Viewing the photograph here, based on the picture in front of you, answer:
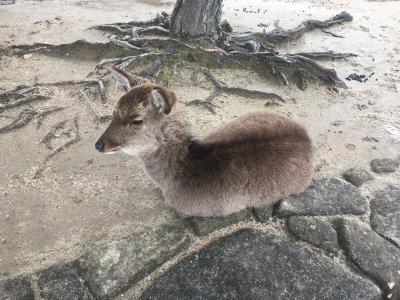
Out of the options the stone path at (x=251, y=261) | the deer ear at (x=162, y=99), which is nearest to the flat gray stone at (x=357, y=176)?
the stone path at (x=251, y=261)

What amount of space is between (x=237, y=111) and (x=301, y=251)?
2.58 metres

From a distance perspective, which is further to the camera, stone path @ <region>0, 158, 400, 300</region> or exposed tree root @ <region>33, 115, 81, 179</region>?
exposed tree root @ <region>33, 115, 81, 179</region>

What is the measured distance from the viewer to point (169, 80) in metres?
6.09

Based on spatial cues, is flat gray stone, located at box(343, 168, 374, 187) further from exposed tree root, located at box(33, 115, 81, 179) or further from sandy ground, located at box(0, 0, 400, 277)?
exposed tree root, located at box(33, 115, 81, 179)

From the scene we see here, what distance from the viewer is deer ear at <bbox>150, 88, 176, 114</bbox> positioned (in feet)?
11.7

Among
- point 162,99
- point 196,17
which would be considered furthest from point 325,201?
point 196,17

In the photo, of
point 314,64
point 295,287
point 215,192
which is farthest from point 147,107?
point 314,64

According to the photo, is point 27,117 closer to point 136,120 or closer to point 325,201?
point 136,120

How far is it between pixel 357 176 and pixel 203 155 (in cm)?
179

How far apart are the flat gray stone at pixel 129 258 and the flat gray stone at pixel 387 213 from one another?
1759mm

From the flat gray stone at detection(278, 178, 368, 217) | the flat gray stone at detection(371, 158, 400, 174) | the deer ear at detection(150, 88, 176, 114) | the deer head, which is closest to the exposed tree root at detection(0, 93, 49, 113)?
the deer head

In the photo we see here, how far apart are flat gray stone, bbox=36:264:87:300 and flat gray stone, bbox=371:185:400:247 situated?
260 cm

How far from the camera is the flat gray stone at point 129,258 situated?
10.5ft

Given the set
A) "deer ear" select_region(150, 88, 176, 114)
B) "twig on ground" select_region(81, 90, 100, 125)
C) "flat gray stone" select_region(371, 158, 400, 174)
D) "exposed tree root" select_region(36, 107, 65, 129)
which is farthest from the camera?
"twig on ground" select_region(81, 90, 100, 125)
